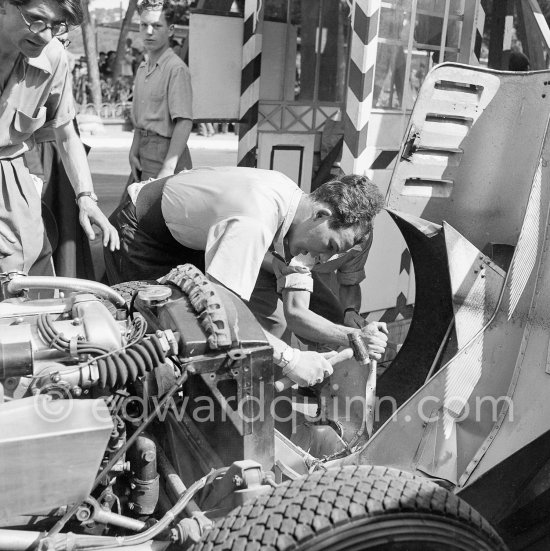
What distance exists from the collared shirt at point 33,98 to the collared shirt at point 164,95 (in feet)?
5.36

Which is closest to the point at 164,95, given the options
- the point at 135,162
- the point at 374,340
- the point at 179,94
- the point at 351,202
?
the point at 179,94

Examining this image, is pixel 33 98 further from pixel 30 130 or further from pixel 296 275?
pixel 296 275

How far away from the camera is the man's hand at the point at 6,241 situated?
9.68ft

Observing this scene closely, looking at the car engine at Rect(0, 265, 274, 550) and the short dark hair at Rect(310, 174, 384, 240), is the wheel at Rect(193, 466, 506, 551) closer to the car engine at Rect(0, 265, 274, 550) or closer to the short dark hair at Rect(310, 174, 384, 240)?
the car engine at Rect(0, 265, 274, 550)

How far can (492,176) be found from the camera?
9.71 ft

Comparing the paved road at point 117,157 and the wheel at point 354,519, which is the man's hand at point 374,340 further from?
the paved road at point 117,157

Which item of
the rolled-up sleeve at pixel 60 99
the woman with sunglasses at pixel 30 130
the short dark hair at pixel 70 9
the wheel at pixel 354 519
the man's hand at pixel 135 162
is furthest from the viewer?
the man's hand at pixel 135 162

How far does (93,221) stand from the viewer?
10.3 feet

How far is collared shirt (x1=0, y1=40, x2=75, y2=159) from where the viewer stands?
291 cm

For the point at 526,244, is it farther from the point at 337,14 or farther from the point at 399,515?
the point at 337,14

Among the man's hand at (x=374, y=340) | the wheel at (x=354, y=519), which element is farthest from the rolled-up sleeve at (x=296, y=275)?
the wheel at (x=354, y=519)

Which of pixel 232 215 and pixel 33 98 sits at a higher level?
pixel 33 98

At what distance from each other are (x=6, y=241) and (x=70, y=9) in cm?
97

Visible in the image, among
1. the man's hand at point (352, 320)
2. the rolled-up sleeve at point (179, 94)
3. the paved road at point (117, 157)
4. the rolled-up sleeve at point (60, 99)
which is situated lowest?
the paved road at point (117, 157)
